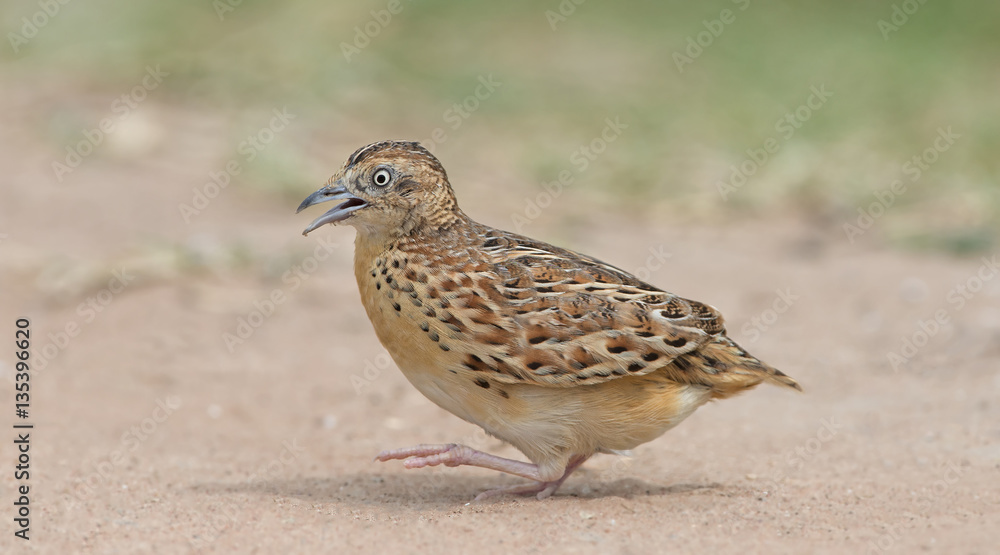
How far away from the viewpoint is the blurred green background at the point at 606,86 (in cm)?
1237

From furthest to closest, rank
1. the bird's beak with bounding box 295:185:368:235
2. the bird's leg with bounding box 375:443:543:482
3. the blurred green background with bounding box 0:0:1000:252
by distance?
the blurred green background with bounding box 0:0:1000:252, the bird's leg with bounding box 375:443:543:482, the bird's beak with bounding box 295:185:368:235

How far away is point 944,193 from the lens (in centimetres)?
1209

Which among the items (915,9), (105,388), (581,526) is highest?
(915,9)

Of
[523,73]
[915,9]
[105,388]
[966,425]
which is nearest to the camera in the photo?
[966,425]

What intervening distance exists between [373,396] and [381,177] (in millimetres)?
3013

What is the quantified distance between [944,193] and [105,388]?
8816 mm

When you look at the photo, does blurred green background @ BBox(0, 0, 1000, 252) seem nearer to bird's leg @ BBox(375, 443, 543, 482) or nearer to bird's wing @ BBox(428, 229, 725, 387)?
bird's wing @ BBox(428, 229, 725, 387)

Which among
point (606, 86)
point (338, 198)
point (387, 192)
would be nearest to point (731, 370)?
point (387, 192)

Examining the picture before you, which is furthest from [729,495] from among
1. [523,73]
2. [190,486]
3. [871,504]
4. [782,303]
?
[523,73]

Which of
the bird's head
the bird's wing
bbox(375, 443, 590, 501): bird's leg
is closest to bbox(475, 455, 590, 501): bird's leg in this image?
bbox(375, 443, 590, 501): bird's leg

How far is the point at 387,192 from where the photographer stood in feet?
17.9

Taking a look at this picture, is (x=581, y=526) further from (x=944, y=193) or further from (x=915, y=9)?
(x=915, y=9)

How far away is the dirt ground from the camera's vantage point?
5.06m

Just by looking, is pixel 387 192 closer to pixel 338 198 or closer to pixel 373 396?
pixel 338 198
